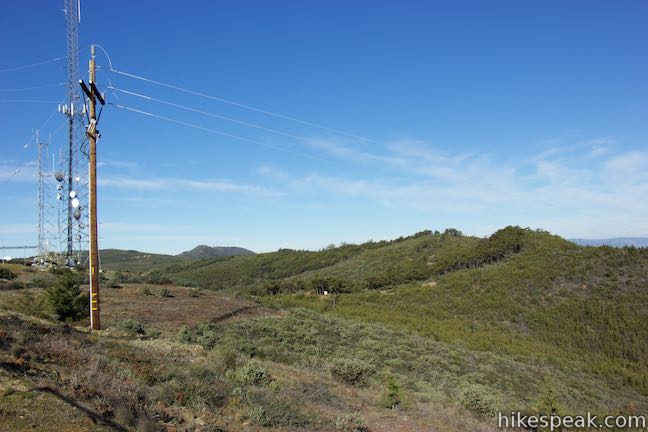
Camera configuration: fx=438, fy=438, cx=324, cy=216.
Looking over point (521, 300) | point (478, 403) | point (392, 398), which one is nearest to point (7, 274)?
point (392, 398)

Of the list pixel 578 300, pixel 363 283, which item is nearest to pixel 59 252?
pixel 363 283

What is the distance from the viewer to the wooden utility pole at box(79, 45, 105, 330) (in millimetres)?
15359

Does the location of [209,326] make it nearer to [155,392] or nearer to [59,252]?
[155,392]

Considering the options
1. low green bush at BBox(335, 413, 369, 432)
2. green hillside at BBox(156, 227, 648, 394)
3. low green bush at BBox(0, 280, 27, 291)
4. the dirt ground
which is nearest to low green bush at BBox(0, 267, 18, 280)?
low green bush at BBox(0, 280, 27, 291)

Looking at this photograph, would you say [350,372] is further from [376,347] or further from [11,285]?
[11,285]

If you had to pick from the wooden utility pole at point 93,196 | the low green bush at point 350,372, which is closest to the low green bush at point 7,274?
the wooden utility pole at point 93,196

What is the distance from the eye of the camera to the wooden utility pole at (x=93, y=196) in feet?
50.4

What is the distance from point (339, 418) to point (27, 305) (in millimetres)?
19169

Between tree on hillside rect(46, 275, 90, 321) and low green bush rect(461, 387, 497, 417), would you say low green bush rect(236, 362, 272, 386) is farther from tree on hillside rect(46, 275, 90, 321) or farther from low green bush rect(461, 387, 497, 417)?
tree on hillside rect(46, 275, 90, 321)

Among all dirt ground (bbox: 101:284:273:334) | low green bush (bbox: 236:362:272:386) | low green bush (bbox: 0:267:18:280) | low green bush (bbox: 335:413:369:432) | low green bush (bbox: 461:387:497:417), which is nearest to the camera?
low green bush (bbox: 335:413:369:432)

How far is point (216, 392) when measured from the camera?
9.34 metres

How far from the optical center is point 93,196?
51.0 ft

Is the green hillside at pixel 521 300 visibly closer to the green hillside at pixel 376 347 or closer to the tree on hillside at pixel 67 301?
the green hillside at pixel 376 347

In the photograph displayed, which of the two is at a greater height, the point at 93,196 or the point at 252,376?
the point at 93,196
